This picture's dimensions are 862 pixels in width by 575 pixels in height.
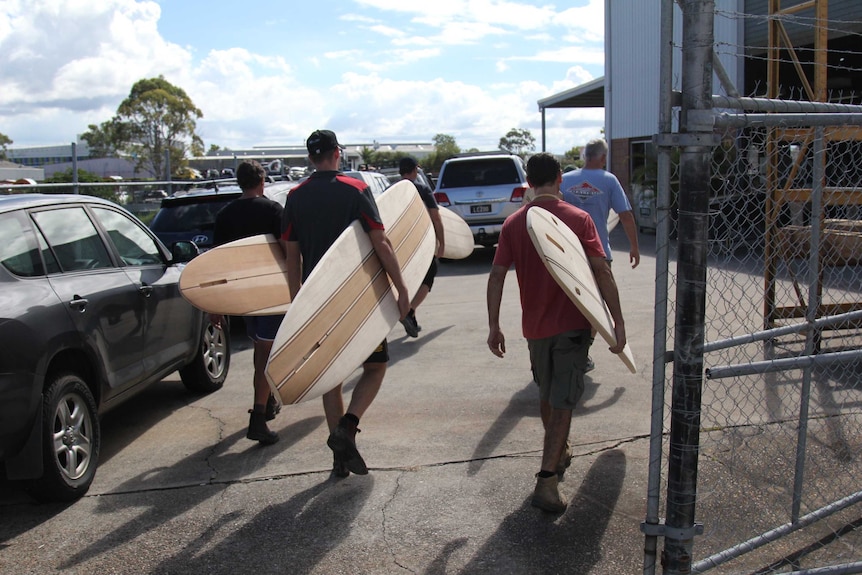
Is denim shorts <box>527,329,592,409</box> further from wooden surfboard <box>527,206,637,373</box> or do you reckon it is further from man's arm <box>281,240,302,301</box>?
man's arm <box>281,240,302,301</box>

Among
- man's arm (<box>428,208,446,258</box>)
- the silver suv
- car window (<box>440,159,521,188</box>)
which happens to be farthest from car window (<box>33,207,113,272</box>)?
car window (<box>440,159,521,188</box>)

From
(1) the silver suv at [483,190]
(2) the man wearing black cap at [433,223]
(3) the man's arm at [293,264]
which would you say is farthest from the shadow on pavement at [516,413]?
(1) the silver suv at [483,190]

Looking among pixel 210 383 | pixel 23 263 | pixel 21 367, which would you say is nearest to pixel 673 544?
pixel 21 367

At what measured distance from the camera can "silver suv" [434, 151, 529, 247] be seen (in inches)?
563

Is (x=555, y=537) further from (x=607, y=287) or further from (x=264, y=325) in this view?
(x=264, y=325)

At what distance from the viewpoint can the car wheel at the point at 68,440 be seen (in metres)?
4.12

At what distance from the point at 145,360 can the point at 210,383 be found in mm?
1251

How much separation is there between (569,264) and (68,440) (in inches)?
117

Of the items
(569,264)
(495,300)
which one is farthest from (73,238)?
(569,264)

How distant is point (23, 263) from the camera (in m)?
4.38

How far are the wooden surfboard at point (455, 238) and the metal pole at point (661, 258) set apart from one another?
5224mm

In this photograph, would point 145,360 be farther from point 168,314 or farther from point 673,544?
point 673,544

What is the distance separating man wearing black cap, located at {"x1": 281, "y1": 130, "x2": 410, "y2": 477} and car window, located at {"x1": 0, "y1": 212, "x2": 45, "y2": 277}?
145cm

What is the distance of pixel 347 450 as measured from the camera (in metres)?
4.27
